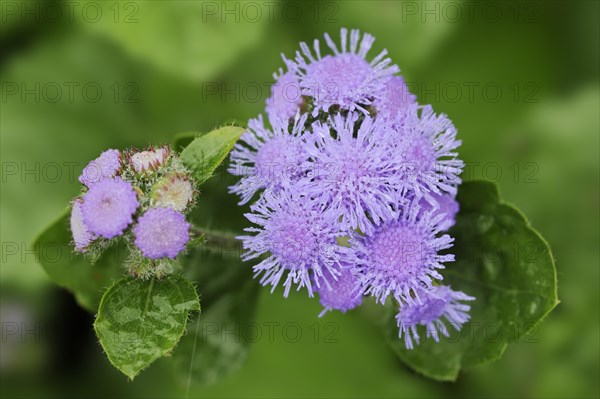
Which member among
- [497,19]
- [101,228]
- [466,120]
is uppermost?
[497,19]

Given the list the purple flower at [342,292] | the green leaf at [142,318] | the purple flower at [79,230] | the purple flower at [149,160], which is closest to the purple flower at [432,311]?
the purple flower at [342,292]

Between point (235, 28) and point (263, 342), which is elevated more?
point (235, 28)

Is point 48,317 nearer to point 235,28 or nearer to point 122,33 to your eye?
point 122,33

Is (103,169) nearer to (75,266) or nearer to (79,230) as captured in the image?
(79,230)

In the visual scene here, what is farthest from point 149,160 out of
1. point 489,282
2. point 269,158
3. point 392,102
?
point 489,282

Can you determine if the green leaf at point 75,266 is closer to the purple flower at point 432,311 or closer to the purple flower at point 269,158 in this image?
the purple flower at point 269,158

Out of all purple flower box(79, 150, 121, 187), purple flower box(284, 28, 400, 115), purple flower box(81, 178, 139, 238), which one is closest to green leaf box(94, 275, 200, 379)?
purple flower box(81, 178, 139, 238)

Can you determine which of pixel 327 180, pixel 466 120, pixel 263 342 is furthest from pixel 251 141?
pixel 466 120
